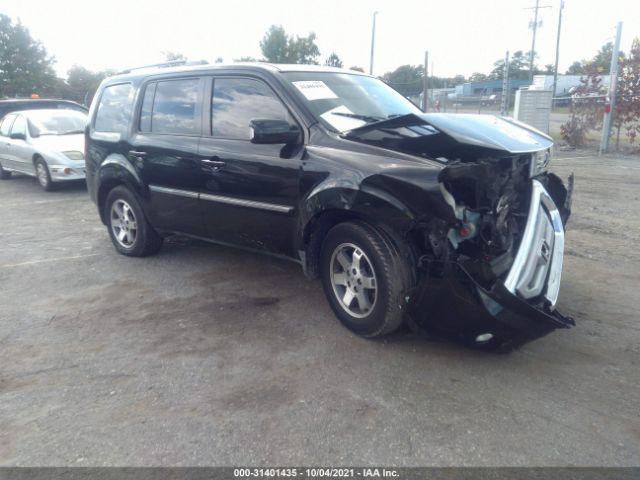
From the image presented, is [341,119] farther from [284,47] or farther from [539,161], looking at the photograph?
[284,47]

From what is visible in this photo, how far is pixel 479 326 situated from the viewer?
3.18 m

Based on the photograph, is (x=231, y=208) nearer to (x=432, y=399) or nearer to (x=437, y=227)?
(x=437, y=227)

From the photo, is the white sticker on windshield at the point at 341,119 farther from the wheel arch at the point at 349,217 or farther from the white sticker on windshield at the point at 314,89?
the wheel arch at the point at 349,217

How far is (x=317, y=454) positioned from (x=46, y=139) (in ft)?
33.1

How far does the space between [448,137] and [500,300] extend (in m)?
1.09

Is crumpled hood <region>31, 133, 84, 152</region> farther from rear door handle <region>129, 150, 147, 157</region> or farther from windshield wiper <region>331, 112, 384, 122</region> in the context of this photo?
windshield wiper <region>331, 112, 384, 122</region>

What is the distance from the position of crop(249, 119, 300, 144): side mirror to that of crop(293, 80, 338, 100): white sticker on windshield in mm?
396

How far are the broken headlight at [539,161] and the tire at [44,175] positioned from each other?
922cm

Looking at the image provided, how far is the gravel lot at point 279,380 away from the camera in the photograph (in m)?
2.72

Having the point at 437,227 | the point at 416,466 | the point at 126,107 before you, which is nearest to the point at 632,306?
the point at 437,227

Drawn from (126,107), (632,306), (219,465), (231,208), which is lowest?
(219,465)

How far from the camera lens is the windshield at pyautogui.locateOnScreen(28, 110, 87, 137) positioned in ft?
36.0

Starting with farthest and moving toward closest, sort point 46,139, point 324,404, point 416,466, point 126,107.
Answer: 1. point 46,139
2. point 126,107
3. point 324,404
4. point 416,466

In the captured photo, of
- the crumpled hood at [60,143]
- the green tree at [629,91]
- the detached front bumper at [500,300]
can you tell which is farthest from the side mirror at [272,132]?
the green tree at [629,91]
